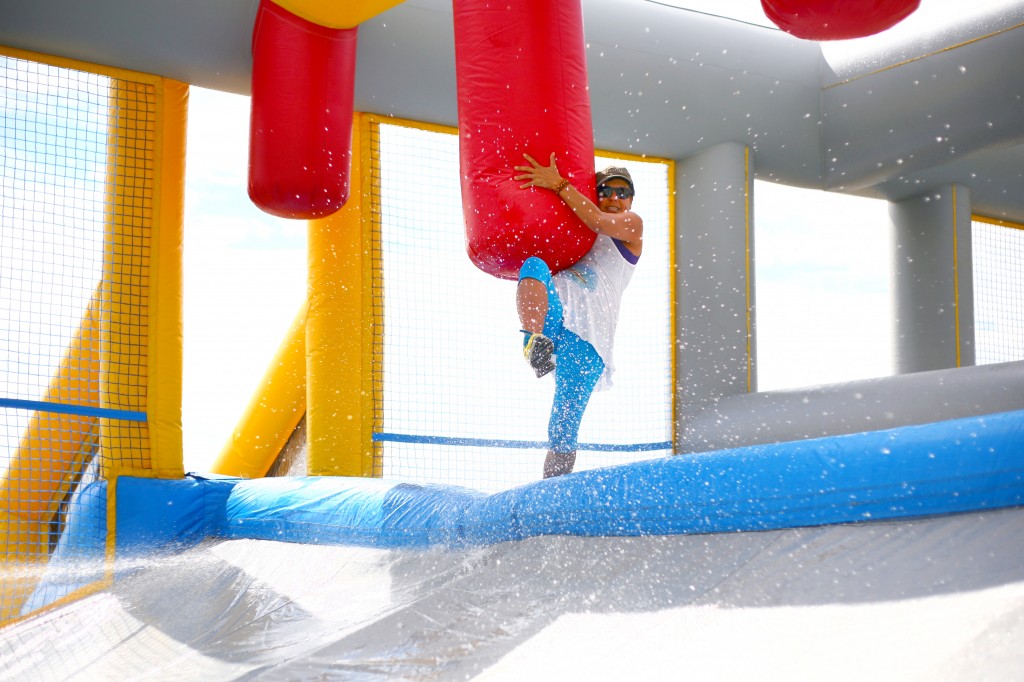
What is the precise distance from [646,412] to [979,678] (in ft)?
9.45

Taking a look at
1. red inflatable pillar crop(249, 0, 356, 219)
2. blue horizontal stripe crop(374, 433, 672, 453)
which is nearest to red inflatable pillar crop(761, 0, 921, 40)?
red inflatable pillar crop(249, 0, 356, 219)

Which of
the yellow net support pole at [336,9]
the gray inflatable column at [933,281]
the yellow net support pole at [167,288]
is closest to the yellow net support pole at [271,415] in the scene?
the yellow net support pole at [167,288]

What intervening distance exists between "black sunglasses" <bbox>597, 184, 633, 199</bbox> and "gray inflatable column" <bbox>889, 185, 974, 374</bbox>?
8.22 ft

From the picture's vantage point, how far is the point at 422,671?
139cm

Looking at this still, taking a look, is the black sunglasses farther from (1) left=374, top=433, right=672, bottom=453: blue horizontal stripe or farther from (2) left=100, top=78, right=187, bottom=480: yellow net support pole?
(2) left=100, top=78, right=187, bottom=480: yellow net support pole

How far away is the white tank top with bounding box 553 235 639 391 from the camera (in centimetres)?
228

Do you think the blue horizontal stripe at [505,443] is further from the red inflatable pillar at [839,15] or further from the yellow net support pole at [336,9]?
the red inflatable pillar at [839,15]

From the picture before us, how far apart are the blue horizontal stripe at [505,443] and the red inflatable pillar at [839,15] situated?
75.0 inches

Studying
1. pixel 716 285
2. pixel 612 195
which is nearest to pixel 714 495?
pixel 612 195

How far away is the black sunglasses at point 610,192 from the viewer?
7.69ft

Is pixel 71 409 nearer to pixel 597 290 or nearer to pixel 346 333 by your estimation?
pixel 346 333

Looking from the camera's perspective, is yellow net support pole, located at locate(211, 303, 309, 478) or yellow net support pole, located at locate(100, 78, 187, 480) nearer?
yellow net support pole, located at locate(100, 78, 187, 480)

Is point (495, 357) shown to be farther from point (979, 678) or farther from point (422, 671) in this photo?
point (979, 678)

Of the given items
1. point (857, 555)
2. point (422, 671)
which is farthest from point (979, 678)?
point (422, 671)
